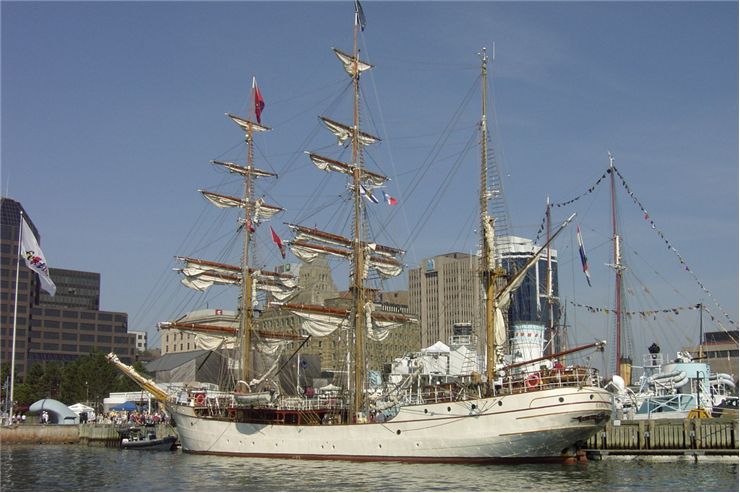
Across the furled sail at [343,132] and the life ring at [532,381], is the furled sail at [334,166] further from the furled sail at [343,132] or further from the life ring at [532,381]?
the life ring at [532,381]

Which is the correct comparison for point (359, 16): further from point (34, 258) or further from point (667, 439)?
point (667, 439)

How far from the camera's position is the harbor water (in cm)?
3934

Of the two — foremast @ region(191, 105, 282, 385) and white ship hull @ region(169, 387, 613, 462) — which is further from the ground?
foremast @ region(191, 105, 282, 385)

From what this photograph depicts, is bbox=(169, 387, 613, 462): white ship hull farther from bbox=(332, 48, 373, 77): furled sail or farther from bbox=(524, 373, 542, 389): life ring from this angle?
bbox=(332, 48, 373, 77): furled sail

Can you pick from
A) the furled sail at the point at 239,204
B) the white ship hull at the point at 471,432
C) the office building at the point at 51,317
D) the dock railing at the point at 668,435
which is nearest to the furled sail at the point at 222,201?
the furled sail at the point at 239,204

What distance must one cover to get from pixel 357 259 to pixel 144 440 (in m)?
26.3

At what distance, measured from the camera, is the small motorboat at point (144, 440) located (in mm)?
72375

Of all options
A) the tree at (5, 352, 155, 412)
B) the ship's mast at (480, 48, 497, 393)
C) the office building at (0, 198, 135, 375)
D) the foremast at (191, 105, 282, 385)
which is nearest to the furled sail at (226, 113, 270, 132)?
the foremast at (191, 105, 282, 385)

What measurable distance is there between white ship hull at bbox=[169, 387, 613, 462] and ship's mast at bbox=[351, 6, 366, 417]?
12.6 feet

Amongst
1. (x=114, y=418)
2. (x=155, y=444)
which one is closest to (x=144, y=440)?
(x=155, y=444)

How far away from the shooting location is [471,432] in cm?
4881

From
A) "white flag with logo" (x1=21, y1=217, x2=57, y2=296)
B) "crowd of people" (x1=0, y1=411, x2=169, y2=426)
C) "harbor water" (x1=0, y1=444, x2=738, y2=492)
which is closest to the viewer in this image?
"harbor water" (x1=0, y1=444, x2=738, y2=492)

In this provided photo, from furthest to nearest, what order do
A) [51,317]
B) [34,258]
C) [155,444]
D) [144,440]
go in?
[51,317]
[144,440]
[155,444]
[34,258]

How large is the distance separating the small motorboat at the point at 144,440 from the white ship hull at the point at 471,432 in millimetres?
18331
